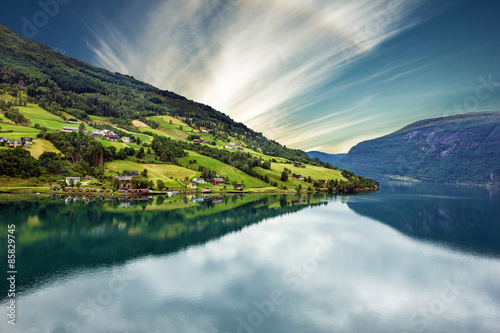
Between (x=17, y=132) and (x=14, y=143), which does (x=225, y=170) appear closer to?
(x=14, y=143)

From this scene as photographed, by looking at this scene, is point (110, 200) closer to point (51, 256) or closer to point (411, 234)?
point (51, 256)

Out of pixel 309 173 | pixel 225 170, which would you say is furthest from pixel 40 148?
pixel 309 173

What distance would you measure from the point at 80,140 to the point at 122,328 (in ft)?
322

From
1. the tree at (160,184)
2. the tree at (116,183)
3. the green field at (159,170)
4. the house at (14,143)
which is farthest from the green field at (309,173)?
the house at (14,143)

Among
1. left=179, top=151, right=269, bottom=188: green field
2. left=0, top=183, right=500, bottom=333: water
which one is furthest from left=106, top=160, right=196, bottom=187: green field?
left=0, top=183, right=500, bottom=333: water

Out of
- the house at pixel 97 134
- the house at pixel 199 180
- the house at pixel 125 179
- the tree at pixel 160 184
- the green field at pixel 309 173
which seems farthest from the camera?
the green field at pixel 309 173

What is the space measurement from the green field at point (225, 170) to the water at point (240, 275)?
6046 centimetres

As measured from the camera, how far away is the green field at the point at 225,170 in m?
113

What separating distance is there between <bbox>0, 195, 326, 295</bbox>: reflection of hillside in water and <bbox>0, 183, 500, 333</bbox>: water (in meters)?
0.23

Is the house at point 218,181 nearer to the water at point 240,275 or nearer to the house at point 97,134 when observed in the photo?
the water at point 240,275

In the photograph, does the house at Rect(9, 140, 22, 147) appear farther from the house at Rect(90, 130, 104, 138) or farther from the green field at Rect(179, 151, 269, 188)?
the green field at Rect(179, 151, 269, 188)

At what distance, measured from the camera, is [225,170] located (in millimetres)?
118688

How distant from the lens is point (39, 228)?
129ft

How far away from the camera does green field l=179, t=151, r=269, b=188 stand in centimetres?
11344
